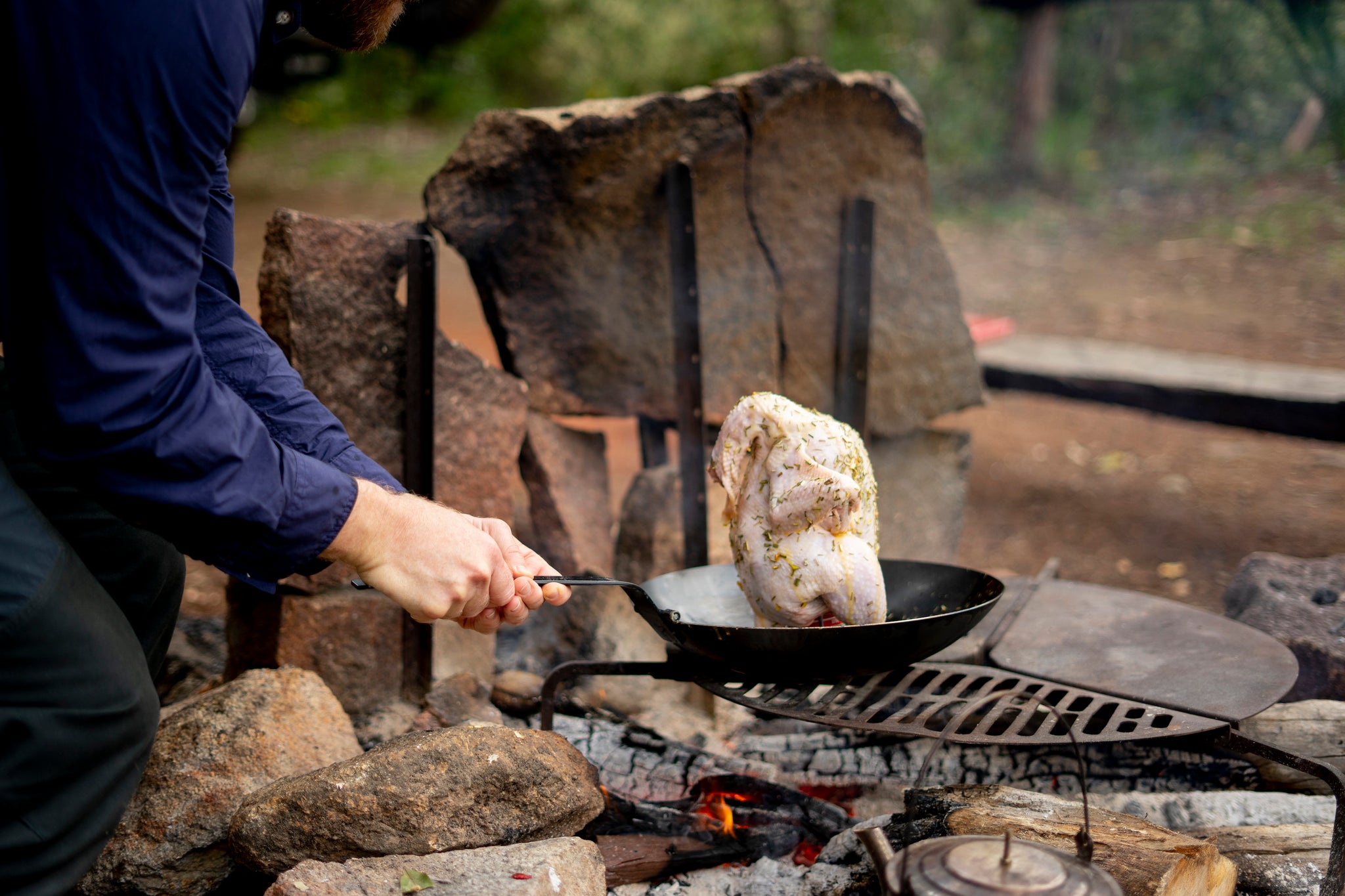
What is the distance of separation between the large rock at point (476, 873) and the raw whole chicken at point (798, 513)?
0.74 meters

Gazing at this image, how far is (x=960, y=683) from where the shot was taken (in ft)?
8.17

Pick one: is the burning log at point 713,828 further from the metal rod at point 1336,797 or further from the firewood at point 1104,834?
the metal rod at point 1336,797

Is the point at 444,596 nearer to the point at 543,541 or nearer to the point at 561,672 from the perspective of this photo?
the point at 561,672

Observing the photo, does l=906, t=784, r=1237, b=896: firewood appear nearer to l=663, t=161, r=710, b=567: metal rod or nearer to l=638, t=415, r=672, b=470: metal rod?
l=663, t=161, r=710, b=567: metal rod

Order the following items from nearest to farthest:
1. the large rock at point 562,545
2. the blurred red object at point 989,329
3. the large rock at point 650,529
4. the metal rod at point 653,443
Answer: the large rock at point 562,545 → the large rock at point 650,529 → the metal rod at point 653,443 → the blurred red object at point 989,329

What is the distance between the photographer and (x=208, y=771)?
240cm

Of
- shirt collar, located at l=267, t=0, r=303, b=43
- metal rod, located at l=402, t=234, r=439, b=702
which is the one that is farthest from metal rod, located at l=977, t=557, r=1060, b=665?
shirt collar, located at l=267, t=0, r=303, b=43

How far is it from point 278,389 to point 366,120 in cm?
1314

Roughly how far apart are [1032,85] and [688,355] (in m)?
8.96

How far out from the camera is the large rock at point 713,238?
3553 mm

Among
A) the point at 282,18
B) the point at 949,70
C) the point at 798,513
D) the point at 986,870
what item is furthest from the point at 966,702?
the point at 949,70

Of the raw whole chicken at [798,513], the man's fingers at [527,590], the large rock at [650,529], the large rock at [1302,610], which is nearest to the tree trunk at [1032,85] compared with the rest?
the large rock at [1302,610]

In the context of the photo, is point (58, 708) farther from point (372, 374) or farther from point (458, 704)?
point (372, 374)

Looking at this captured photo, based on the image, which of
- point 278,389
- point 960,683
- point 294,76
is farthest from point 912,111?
point 294,76
